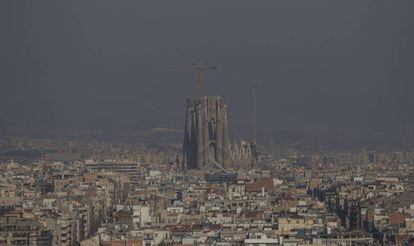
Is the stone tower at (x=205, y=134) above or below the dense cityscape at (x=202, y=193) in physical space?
above

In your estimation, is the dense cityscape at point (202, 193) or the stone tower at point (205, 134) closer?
the dense cityscape at point (202, 193)

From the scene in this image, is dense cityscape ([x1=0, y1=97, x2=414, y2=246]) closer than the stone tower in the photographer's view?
Yes

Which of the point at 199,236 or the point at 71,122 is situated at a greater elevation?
the point at 71,122

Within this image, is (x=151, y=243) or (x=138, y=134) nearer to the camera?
(x=151, y=243)

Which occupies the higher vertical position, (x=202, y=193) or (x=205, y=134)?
(x=205, y=134)

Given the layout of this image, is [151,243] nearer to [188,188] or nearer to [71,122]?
[188,188]

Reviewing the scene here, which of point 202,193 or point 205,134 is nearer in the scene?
point 202,193

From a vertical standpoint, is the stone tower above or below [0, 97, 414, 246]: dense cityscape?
above

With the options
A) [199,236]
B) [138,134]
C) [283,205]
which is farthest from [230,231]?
[138,134]
